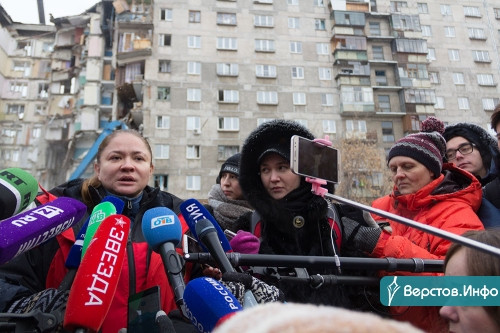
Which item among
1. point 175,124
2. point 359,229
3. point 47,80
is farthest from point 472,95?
point 47,80

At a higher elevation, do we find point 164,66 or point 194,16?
point 194,16

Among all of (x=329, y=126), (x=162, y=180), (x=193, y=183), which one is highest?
(x=329, y=126)

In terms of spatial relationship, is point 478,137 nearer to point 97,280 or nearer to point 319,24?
point 97,280

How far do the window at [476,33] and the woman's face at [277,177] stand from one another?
34275 mm

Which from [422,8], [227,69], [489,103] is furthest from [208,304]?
[422,8]

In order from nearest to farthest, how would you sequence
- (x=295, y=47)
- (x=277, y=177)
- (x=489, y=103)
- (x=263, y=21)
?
1. (x=277, y=177)
2. (x=295, y=47)
3. (x=263, y=21)
4. (x=489, y=103)

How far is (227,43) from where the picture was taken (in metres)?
27.3

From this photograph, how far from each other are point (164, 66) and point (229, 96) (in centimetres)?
486

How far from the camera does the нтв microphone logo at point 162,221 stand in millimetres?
1548

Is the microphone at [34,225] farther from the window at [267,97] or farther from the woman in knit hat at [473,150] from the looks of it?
the window at [267,97]

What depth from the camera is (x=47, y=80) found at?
1409 inches

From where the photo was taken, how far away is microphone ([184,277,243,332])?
3.17 feet

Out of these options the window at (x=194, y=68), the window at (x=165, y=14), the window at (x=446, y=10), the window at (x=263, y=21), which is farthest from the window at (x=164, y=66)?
the window at (x=446, y=10)

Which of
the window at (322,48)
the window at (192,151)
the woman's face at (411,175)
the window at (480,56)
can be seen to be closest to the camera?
the woman's face at (411,175)
